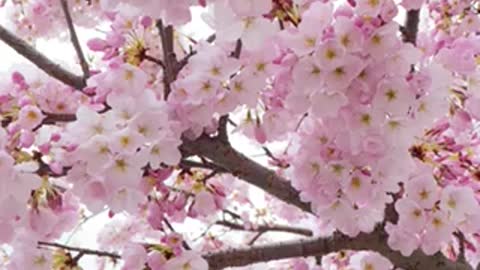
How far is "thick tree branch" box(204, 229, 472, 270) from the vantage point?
1.21 m

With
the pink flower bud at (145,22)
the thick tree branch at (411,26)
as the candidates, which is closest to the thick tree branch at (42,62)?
the pink flower bud at (145,22)

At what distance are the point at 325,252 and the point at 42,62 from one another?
45 cm

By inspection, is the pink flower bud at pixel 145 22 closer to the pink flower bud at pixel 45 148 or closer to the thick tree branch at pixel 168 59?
the thick tree branch at pixel 168 59

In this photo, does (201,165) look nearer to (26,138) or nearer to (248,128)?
(248,128)

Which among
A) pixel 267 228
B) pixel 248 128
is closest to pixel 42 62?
pixel 248 128

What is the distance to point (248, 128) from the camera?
1.18 meters

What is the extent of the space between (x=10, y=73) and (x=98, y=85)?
6.1 inches

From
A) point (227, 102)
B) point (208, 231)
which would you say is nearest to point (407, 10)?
point (227, 102)

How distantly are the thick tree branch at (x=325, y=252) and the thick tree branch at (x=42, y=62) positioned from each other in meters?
0.28

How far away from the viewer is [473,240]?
1367 mm

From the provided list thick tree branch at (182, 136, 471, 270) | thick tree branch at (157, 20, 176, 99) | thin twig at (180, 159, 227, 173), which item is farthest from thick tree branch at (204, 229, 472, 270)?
thick tree branch at (157, 20, 176, 99)

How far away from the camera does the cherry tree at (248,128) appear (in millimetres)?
969

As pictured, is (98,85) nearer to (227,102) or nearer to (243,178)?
(227,102)

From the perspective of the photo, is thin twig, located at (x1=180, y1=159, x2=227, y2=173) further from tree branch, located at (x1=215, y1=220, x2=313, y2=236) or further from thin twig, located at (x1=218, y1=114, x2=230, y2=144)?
tree branch, located at (x1=215, y1=220, x2=313, y2=236)
